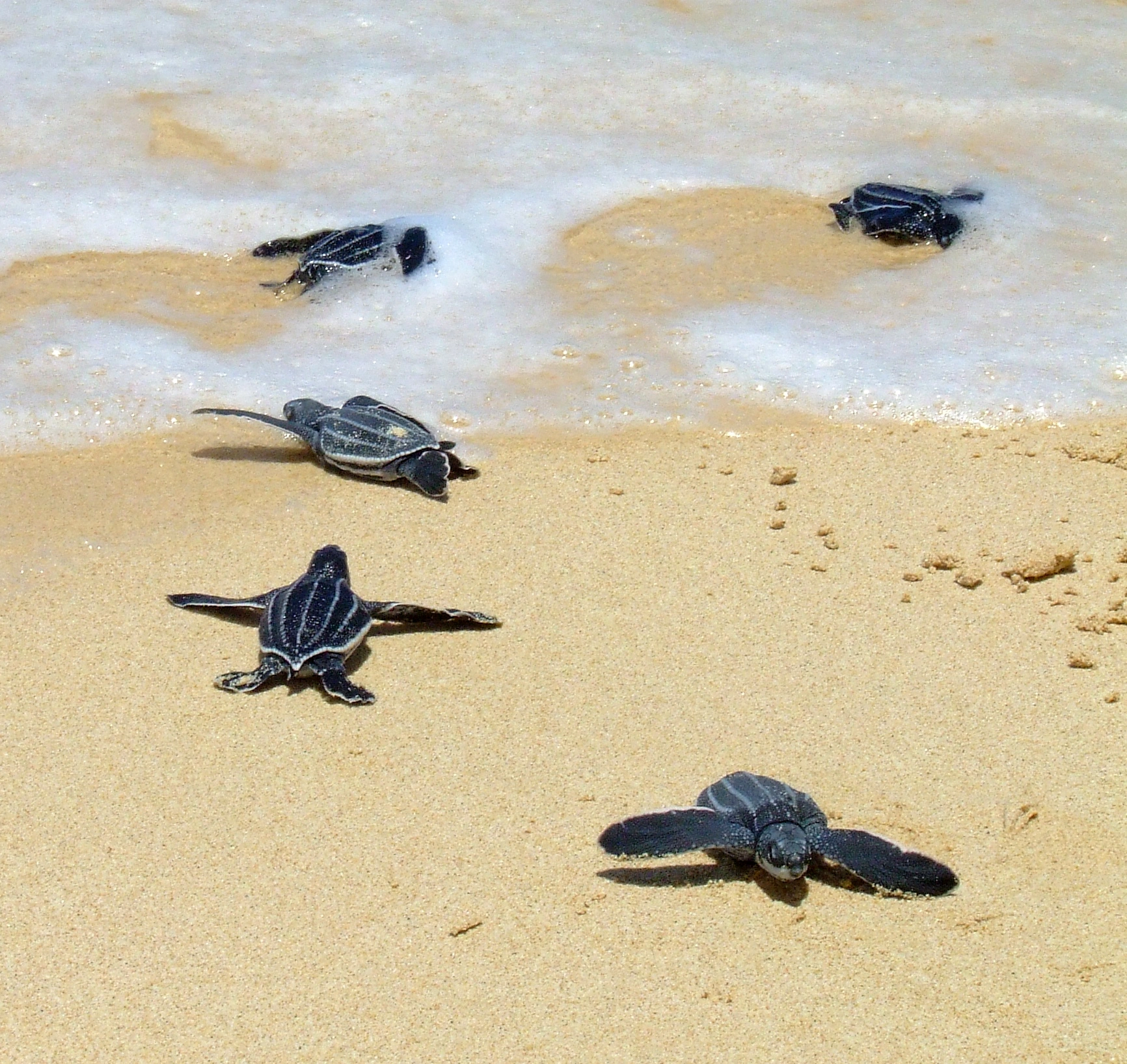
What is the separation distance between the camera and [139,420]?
3895 mm

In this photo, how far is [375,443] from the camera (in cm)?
357

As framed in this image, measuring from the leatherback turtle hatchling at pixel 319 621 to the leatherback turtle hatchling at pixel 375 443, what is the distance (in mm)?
455

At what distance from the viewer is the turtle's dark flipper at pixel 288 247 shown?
4.70 metres

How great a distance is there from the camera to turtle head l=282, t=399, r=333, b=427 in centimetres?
372

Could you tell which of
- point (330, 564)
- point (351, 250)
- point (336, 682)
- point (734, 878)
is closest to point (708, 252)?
point (351, 250)

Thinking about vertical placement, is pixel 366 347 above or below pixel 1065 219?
below

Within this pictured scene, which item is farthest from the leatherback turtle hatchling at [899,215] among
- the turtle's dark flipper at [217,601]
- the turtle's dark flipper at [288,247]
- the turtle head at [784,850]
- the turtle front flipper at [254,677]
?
the turtle head at [784,850]

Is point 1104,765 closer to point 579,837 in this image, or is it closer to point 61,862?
point 579,837

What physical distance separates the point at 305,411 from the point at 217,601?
874 millimetres

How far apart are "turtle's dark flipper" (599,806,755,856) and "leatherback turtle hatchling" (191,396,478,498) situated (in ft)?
4.50

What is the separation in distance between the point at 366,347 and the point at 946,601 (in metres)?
2.05

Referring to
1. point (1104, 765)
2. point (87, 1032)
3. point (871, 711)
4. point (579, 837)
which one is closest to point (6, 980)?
point (87, 1032)

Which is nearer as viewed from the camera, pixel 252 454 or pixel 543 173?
pixel 252 454

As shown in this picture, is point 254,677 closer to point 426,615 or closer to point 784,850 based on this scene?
point 426,615
